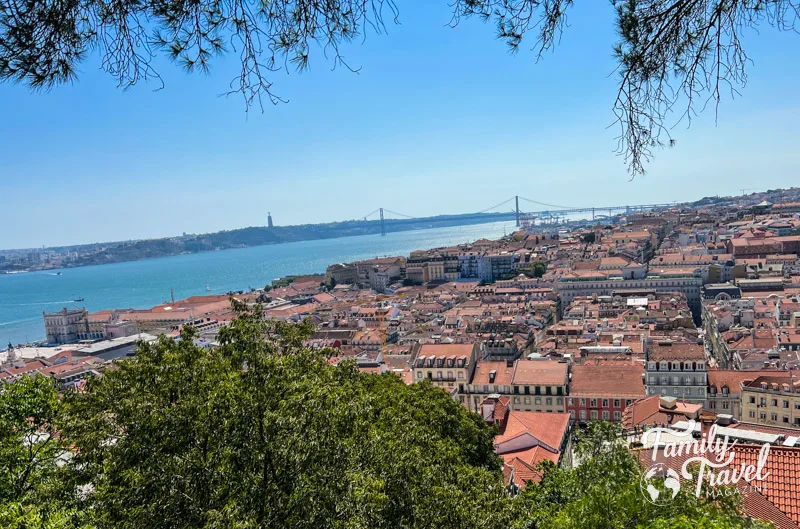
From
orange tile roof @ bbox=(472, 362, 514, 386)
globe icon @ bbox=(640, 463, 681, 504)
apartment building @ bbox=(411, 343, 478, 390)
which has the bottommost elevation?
orange tile roof @ bbox=(472, 362, 514, 386)

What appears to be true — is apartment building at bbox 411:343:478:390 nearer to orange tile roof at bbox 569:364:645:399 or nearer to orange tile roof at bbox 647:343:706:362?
orange tile roof at bbox 569:364:645:399

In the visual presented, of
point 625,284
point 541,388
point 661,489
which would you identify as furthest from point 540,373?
point 625,284

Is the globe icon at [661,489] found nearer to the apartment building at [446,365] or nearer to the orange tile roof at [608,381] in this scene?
the orange tile roof at [608,381]

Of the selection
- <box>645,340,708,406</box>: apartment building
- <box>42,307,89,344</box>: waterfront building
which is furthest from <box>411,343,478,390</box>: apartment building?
<box>42,307,89,344</box>: waterfront building

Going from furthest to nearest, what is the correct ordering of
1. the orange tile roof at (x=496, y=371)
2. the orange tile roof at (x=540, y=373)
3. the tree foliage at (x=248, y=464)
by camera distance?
1. the orange tile roof at (x=496, y=371)
2. the orange tile roof at (x=540, y=373)
3. the tree foliage at (x=248, y=464)

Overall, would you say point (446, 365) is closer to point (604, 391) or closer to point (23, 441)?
point (604, 391)

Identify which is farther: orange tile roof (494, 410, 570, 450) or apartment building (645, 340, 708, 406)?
apartment building (645, 340, 708, 406)

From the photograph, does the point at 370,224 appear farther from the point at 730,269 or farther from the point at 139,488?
the point at 139,488

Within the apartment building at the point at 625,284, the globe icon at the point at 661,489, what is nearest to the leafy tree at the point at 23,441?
the globe icon at the point at 661,489
